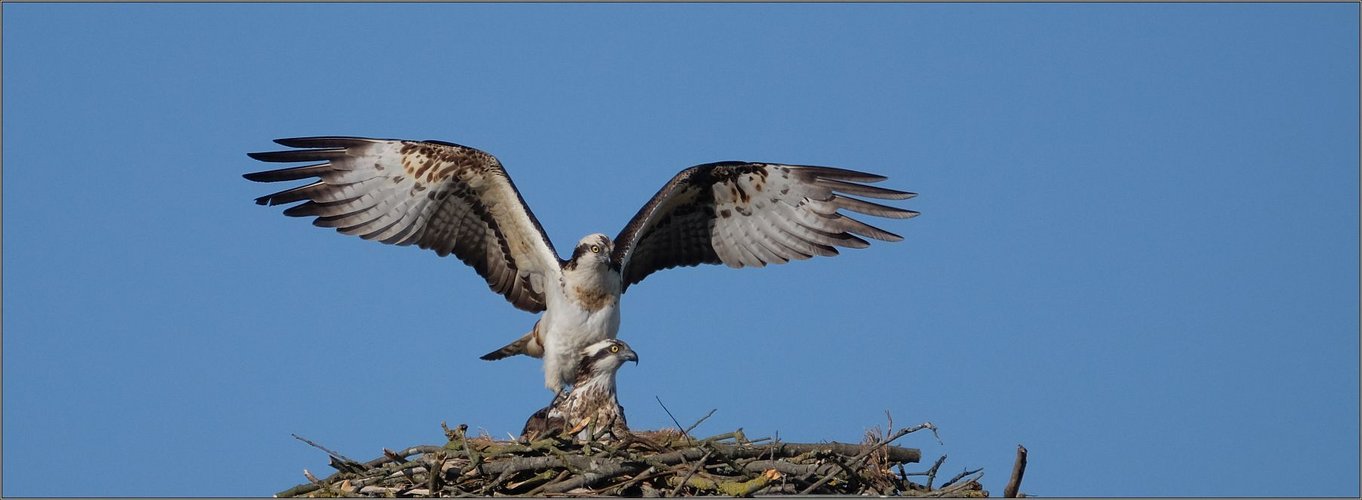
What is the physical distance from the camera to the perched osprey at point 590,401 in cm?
993

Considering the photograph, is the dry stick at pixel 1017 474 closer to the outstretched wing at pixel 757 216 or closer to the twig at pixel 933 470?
the twig at pixel 933 470

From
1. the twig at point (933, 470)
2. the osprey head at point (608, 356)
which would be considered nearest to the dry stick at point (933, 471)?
the twig at point (933, 470)

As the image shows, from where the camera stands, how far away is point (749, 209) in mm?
12820

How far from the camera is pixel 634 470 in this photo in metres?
8.68

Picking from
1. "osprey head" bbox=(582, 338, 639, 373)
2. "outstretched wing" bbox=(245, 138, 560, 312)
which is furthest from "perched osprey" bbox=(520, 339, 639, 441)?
"outstretched wing" bbox=(245, 138, 560, 312)

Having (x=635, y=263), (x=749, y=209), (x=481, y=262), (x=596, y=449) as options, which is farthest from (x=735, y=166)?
(x=596, y=449)

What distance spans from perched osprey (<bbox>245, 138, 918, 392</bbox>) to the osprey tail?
1cm

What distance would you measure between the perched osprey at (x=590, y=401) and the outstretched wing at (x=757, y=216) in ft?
6.01

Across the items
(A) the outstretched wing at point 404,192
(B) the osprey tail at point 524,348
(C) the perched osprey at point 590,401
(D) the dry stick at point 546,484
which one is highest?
(A) the outstretched wing at point 404,192

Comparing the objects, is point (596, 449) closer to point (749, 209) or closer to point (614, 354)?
point (614, 354)

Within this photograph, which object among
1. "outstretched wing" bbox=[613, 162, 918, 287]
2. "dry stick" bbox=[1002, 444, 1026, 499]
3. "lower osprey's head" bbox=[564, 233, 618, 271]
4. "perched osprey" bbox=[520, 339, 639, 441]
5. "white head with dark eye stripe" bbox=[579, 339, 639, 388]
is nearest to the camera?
"dry stick" bbox=[1002, 444, 1026, 499]

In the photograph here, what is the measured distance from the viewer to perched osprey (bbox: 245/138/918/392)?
1184 centimetres

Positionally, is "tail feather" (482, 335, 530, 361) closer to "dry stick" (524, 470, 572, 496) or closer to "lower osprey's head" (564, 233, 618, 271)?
"lower osprey's head" (564, 233, 618, 271)

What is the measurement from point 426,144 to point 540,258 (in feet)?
4.32
